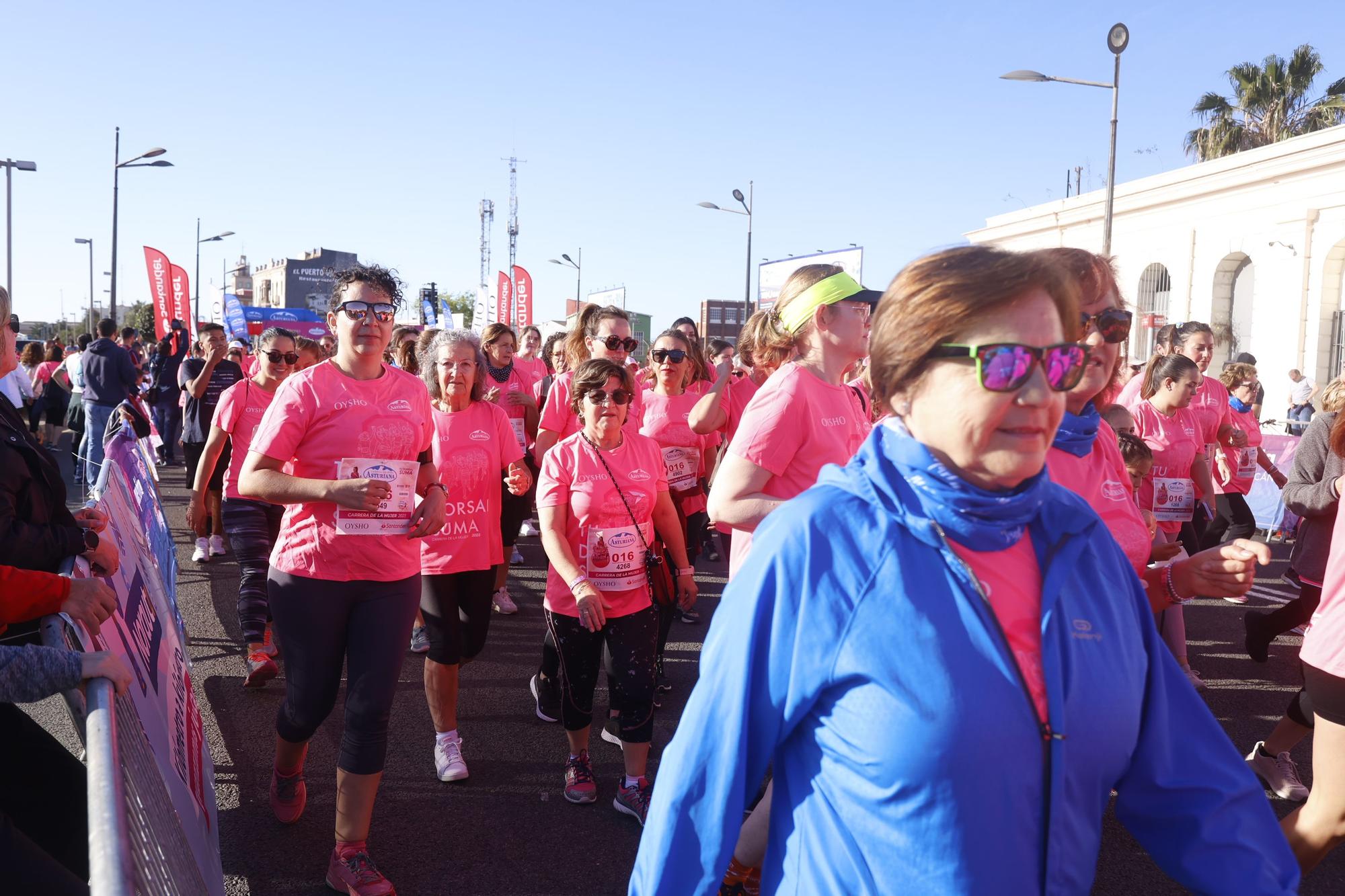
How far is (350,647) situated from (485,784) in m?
1.30

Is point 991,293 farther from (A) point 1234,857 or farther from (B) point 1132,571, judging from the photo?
(A) point 1234,857

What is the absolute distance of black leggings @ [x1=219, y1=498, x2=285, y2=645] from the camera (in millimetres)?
5902

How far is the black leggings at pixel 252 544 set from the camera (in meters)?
5.90

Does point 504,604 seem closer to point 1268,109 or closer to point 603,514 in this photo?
point 603,514

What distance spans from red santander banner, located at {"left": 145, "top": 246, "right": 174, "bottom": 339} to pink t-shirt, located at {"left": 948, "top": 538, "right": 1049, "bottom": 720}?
87.3ft

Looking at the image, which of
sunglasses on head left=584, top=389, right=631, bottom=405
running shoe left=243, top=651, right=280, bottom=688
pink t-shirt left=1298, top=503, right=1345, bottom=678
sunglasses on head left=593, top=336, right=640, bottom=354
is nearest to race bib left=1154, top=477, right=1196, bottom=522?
pink t-shirt left=1298, top=503, right=1345, bottom=678

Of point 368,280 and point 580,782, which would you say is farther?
point 580,782

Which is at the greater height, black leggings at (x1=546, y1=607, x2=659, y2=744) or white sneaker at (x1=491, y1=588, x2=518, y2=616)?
black leggings at (x1=546, y1=607, x2=659, y2=744)

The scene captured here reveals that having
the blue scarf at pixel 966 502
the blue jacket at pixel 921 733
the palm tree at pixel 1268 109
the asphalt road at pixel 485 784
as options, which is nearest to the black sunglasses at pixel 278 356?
the asphalt road at pixel 485 784

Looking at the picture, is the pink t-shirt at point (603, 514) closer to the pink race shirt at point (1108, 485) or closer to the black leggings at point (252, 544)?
the pink race shirt at point (1108, 485)

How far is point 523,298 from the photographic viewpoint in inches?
1028

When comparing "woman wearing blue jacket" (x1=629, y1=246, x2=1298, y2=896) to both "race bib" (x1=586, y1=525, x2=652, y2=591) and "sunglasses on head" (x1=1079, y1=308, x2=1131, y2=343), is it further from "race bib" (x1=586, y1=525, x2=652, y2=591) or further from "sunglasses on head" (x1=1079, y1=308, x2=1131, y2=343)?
"race bib" (x1=586, y1=525, x2=652, y2=591)

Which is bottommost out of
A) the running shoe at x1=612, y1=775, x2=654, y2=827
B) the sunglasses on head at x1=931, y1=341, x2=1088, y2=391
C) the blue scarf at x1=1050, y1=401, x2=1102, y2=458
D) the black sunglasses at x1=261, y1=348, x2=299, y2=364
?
the running shoe at x1=612, y1=775, x2=654, y2=827

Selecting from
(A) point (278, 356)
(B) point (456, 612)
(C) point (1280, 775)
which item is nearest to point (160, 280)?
(A) point (278, 356)
